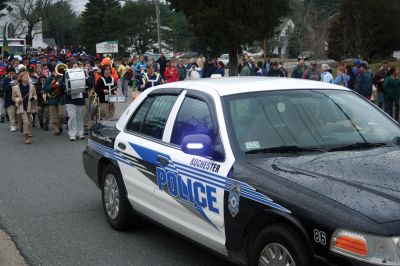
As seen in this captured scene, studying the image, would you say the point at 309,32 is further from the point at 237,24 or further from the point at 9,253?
the point at 9,253

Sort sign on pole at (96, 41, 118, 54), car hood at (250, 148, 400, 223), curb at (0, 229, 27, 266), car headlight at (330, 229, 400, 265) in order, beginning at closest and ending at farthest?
car headlight at (330, 229, 400, 265)
car hood at (250, 148, 400, 223)
curb at (0, 229, 27, 266)
sign on pole at (96, 41, 118, 54)

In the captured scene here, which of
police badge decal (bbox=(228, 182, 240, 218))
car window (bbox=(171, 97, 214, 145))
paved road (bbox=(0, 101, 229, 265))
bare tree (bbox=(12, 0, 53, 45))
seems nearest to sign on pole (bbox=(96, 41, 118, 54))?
paved road (bbox=(0, 101, 229, 265))

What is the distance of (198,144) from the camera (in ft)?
14.1

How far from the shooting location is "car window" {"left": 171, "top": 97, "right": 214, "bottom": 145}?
465 cm

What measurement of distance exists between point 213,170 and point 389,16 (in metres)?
45.2

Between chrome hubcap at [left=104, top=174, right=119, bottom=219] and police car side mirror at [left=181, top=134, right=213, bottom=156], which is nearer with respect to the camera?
police car side mirror at [left=181, top=134, right=213, bottom=156]

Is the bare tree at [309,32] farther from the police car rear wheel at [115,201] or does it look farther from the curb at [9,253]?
the curb at [9,253]

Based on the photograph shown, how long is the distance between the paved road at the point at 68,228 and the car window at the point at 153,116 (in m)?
1.13

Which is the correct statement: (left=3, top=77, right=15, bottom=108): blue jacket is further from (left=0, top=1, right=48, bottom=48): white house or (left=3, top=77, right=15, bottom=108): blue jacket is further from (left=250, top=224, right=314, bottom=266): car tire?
(left=0, top=1, right=48, bottom=48): white house

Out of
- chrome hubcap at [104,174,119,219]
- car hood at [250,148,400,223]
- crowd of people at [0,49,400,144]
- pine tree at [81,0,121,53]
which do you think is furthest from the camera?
pine tree at [81,0,121,53]

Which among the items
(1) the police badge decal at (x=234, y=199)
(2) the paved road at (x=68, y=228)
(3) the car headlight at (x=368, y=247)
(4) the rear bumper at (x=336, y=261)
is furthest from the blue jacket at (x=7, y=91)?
(3) the car headlight at (x=368, y=247)

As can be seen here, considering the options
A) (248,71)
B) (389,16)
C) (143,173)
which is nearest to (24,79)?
(248,71)

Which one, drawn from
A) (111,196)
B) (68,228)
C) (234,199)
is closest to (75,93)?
(68,228)

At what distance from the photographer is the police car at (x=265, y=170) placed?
10.7ft
